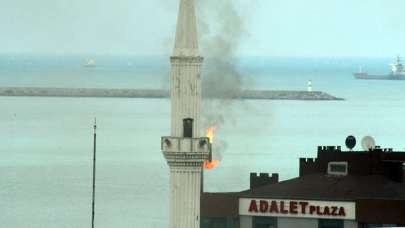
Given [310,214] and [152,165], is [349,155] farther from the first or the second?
[152,165]

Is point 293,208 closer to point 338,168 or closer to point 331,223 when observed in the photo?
point 331,223

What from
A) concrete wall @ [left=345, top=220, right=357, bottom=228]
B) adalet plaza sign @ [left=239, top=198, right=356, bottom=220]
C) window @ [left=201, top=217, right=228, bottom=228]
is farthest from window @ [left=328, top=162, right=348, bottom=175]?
window @ [left=201, top=217, right=228, bottom=228]

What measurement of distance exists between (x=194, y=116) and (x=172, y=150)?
99 cm

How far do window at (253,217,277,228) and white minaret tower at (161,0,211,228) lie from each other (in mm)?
8548

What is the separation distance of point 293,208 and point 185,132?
29.3 feet

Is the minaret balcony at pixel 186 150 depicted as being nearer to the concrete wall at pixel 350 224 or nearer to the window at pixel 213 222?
the window at pixel 213 222

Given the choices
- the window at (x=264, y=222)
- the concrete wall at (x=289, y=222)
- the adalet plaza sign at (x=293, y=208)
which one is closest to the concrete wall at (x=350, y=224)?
the adalet plaza sign at (x=293, y=208)

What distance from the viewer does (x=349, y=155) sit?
55688 millimetres

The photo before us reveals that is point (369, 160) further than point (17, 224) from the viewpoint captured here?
No

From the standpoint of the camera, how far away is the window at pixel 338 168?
5520 centimetres

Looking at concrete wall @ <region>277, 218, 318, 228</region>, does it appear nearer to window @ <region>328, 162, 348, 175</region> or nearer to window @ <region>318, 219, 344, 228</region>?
window @ <region>318, 219, 344, 228</region>

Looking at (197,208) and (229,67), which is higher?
(229,67)

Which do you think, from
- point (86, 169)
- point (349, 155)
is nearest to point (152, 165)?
point (86, 169)

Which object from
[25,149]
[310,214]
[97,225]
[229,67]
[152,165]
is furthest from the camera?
[25,149]
